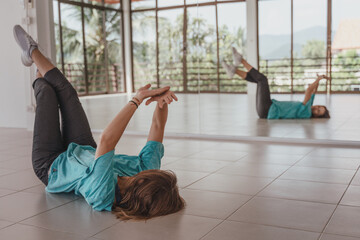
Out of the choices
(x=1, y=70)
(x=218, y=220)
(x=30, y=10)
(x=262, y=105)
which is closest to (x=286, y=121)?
(x=262, y=105)

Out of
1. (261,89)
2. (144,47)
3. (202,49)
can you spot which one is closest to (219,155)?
(261,89)

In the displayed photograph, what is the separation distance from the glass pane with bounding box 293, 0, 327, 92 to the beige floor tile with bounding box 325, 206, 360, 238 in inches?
73.6

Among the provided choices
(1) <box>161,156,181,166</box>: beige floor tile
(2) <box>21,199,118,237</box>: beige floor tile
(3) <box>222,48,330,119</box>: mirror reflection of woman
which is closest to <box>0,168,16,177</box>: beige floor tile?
(2) <box>21,199,118,237</box>: beige floor tile

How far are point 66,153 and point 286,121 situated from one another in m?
3.22

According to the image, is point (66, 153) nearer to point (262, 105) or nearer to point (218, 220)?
point (218, 220)

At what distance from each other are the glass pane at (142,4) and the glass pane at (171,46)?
132 millimetres

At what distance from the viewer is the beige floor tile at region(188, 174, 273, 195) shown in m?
2.81

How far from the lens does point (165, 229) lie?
2.12 metres

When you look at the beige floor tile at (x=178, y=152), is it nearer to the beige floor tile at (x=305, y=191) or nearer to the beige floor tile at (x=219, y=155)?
the beige floor tile at (x=219, y=155)

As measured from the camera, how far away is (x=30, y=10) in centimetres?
586

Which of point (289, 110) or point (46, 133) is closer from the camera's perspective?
point (46, 133)

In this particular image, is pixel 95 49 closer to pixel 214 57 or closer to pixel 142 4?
pixel 142 4

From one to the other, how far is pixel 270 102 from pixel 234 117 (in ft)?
1.80

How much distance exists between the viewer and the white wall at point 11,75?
607 centimetres
